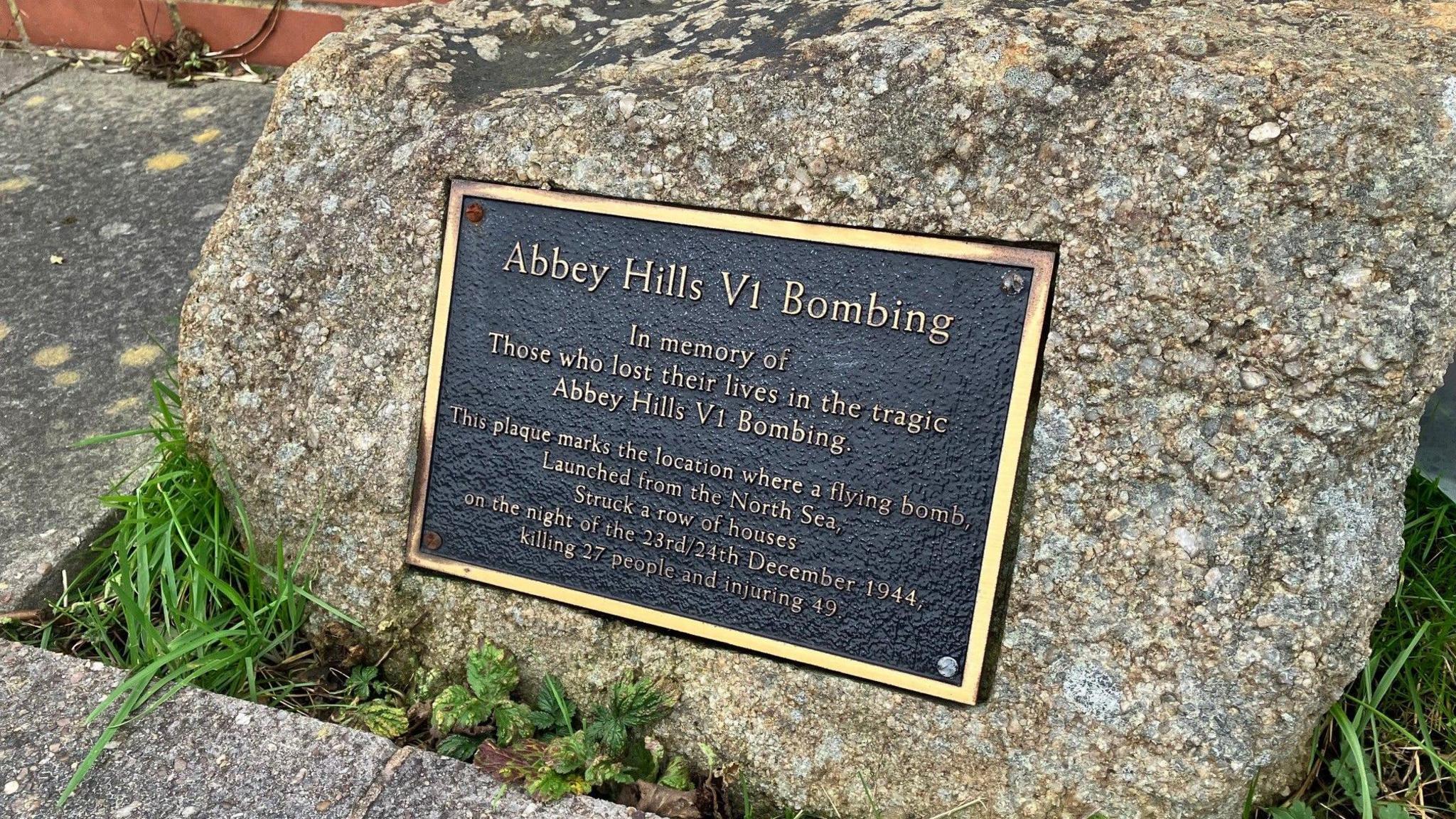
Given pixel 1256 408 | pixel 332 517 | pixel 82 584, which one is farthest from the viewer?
pixel 82 584

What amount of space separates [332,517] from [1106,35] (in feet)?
5.40

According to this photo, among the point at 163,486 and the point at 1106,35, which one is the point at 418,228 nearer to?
the point at 163,486

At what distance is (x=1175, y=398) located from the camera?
1606 millimetres

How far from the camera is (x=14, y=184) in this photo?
330 cm

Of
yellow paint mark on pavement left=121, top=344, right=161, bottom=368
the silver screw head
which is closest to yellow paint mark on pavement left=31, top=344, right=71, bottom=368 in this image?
yellow paint mark on pavement left=121, top=344, right=161, bottom=368

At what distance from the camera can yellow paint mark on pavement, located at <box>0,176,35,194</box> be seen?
3.27 meters

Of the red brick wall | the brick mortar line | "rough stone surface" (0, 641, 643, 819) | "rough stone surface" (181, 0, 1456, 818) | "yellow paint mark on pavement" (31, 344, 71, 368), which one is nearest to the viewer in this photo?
"rough stone surface" (181, 0, 1456, 818)

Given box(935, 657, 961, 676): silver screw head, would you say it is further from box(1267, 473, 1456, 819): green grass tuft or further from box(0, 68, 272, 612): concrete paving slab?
box(0, 68, 272, 612): concrete paving slab

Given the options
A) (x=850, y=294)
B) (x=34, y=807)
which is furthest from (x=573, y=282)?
(x=34, y=807)

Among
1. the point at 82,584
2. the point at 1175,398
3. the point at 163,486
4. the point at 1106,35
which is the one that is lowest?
the point at 82,584

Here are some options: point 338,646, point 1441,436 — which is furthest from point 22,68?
point 1441,436

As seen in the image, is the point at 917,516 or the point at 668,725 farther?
the point at 668,725

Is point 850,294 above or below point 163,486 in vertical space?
above

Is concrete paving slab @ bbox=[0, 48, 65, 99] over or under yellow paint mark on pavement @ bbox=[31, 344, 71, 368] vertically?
over
